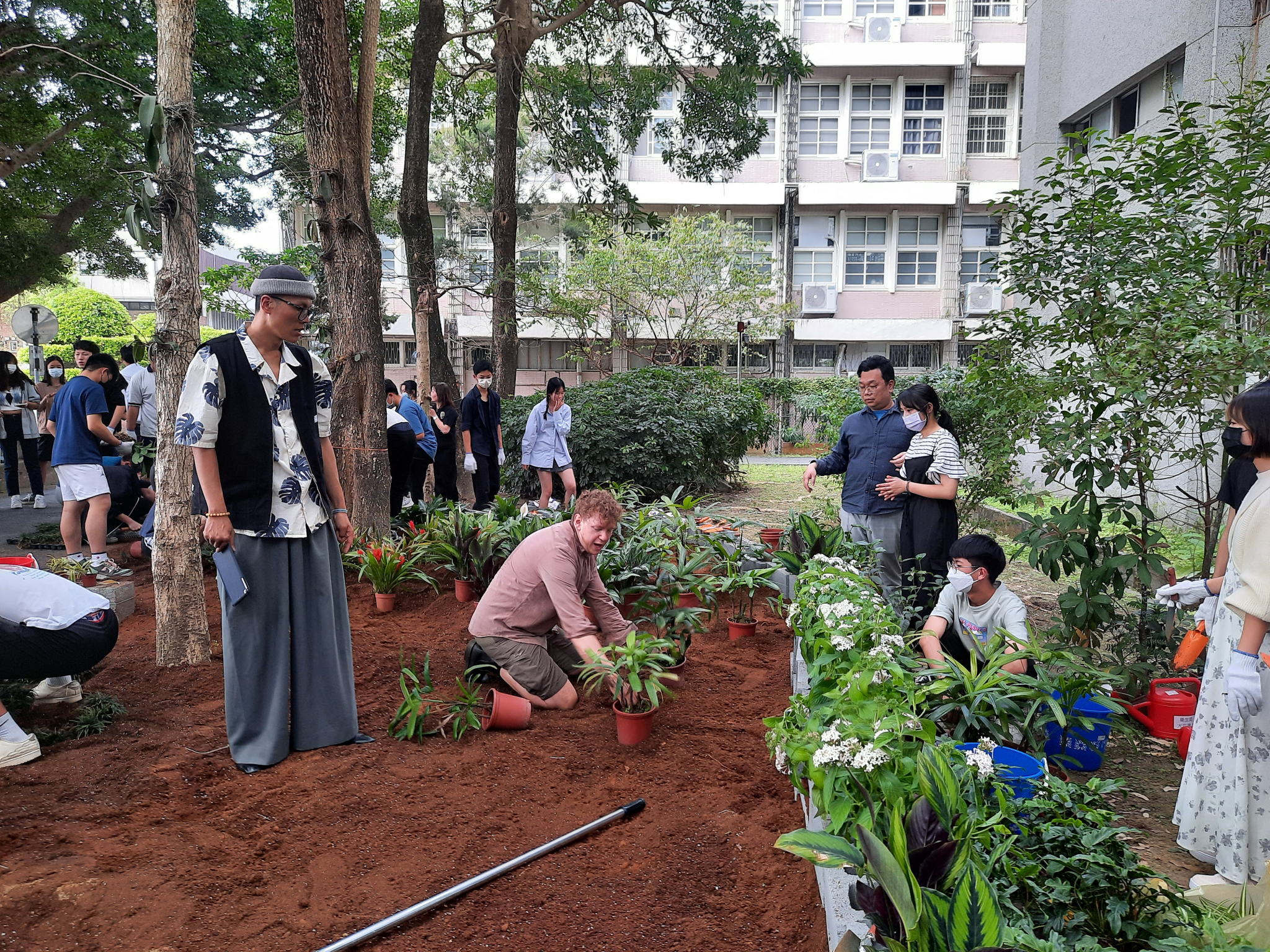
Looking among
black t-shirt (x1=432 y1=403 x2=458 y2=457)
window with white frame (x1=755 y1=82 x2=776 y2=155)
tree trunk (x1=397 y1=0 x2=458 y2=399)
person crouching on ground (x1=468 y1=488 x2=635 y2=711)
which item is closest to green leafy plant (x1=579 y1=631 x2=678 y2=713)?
person crouching on ground (x1=468 y1=488 x2=635 y2=711)

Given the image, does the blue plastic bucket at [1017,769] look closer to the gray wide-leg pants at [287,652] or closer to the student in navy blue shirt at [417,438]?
the gray wide-leg pants at [287,652]

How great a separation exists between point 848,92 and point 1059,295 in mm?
22526

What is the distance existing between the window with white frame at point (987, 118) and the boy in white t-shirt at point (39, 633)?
25.7 meters

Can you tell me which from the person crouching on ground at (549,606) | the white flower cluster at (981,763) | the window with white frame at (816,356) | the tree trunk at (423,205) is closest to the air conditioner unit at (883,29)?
the window with white frame at (816,356)

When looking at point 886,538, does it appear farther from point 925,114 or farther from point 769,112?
point 925,114

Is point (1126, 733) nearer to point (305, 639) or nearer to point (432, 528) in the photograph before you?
point (305, 639)

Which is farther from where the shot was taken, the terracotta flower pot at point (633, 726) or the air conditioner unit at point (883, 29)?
the air conditioner unit at point (883, 29)

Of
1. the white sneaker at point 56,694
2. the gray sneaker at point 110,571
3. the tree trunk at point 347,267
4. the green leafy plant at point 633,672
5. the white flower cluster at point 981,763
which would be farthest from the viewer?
the tree trunk at point 347,267

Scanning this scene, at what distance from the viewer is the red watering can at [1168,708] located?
3777mm

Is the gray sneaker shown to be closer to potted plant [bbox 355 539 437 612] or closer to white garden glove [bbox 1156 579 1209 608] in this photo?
potted plant [bbox 355 539 437 612]

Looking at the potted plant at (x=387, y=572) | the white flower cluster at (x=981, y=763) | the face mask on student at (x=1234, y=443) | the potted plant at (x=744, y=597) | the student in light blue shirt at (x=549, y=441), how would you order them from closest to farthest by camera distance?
the white flower cluster at (x=981, y=763)
the face mask on student at (x=1234, y=443)
the potted plant at (x=744, y=597)
the potted plant at (x=387, y=572)
the student in light blue shirt at (x=549, y=441)

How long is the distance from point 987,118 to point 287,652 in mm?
26225

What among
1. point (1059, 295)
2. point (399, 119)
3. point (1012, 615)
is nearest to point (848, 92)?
point (399, 119)

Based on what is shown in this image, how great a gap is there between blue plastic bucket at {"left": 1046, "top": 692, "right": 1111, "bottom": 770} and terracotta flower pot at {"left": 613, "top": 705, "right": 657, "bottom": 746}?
163 cm
